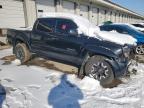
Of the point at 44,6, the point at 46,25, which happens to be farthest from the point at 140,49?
the point at 44,6

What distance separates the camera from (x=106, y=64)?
207 inches

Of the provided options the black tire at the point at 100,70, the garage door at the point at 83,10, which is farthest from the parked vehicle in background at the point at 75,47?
the garage door at the point at 83,10

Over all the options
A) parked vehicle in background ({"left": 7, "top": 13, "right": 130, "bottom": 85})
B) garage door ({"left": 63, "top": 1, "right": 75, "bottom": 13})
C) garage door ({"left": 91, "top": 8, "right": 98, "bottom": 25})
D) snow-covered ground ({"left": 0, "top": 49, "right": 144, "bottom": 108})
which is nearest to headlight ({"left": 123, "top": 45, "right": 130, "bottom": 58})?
parked vehicle in background ({"left": 7, "top": 13, "right": 130, "bottom": 85})

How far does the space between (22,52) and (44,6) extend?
8.56m

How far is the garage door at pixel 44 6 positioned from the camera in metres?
14.4

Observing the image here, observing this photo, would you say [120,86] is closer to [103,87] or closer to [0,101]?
[103,87]

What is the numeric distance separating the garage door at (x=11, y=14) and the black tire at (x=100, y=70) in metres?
8.16

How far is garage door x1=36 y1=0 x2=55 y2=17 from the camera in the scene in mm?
14433

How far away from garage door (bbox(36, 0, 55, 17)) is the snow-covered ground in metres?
9.08

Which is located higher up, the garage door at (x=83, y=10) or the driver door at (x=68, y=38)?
the garage door at (x=83, y=10)

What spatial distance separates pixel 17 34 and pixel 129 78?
4.45 m

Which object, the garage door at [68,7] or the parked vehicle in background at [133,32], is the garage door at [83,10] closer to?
the garage door at [68,7]

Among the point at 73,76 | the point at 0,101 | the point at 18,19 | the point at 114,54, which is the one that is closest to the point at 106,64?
the point at 114,54

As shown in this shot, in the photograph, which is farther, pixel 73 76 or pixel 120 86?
pixel 73 76
